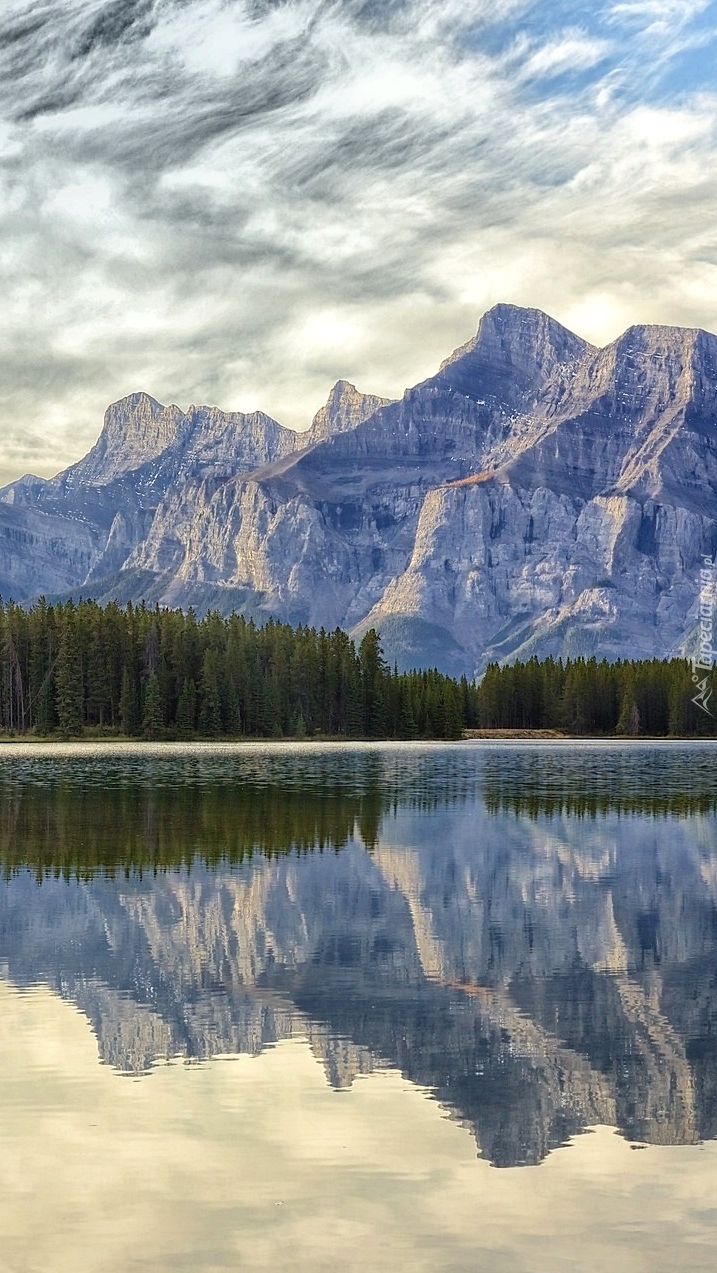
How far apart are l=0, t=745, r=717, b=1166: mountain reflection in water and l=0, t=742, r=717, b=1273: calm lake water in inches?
4.6

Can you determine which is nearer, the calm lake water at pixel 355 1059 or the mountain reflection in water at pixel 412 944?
the calm lake water at pixel 355 1059

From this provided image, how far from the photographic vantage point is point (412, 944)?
1405 inches

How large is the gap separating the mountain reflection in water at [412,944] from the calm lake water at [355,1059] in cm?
12

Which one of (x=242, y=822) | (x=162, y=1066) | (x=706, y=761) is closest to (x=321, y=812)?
(x=242, y=822)

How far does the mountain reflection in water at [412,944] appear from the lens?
75.7ft

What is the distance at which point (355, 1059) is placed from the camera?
23.8 m

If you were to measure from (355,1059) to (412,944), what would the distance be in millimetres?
11947

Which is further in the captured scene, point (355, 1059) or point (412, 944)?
point (412, 944)

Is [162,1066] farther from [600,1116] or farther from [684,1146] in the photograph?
[684,1146]

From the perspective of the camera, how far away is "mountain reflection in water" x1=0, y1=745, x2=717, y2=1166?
2306 centimetres

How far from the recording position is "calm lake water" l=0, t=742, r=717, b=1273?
16203 mm

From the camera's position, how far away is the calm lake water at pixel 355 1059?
53.2ft

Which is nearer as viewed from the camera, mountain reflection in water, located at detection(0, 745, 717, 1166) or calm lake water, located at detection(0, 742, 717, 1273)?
calm lake water, located at detection(0, 742, 717, 1273)

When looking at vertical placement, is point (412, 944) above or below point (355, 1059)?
above
